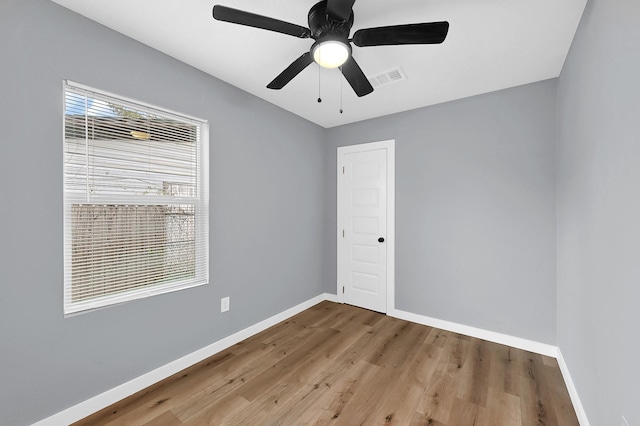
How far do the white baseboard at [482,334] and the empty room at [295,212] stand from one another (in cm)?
2

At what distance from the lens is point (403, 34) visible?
1431mm

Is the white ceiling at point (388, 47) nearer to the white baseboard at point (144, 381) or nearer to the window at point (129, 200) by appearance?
the window at point (129, 200)

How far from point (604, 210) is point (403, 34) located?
1409 mm

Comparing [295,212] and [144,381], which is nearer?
[144,381]

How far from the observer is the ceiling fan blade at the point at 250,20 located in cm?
132

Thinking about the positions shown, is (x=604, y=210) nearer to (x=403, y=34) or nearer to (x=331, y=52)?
(x=403, y=34)

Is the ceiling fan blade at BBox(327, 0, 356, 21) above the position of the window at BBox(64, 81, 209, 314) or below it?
above

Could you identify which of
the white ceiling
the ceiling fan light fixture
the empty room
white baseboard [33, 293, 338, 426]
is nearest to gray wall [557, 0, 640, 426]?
the empty room

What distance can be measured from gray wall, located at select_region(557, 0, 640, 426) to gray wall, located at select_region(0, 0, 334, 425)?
8.79 feet

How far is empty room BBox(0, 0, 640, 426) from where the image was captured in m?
1.45

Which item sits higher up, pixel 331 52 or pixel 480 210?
pixel 331 52

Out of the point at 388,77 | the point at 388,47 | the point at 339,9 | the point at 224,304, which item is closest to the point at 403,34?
the point at 339,9

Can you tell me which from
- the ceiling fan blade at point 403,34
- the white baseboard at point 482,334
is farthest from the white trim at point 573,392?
the ceiling fan blade at point 403,34

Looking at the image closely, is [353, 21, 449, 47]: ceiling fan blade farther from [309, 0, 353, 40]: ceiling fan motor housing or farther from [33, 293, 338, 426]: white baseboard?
[33, 293, 338, 426]: white baseboard
